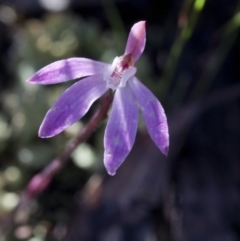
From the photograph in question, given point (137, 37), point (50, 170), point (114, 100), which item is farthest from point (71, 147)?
point (137, 37)

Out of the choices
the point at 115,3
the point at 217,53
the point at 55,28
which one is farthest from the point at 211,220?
the point at 115,3

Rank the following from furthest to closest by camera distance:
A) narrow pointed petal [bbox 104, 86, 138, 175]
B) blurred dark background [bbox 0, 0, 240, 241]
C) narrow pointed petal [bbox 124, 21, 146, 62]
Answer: blurred dark background [bbox 0, 0, 240, 241], narrow pointed petal [bbox 124, 21, 146, 62], narrow pointed petal [bbox 104, 86, 138, 175]

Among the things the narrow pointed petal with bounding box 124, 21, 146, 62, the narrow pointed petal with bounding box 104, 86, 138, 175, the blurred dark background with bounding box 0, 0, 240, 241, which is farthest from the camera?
the blurred dark background with bounding box 0, 0, 240, 241

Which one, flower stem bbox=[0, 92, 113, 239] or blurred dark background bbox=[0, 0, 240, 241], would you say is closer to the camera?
flower stem bbox=[0, 92, 113, 239]

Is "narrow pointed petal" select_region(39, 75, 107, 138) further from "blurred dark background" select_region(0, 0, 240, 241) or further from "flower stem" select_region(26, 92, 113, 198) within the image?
"blurred dark background" select_region(0, 0, 240, 241)

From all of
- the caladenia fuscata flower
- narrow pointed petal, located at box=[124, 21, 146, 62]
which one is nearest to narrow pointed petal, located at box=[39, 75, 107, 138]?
the caladenia fuscata flower

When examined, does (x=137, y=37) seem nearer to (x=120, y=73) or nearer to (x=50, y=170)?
(x=120, y=73)

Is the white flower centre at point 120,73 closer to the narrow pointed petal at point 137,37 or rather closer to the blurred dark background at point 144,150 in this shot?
the narrow pointed petal at point 137,37

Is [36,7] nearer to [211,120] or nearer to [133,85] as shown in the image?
[211,120]
